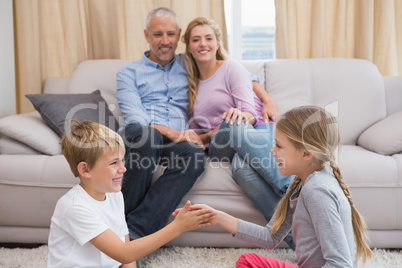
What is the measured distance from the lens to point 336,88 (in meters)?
2.67

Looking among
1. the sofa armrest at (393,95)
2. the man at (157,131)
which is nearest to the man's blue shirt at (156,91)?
the man at (157,131)

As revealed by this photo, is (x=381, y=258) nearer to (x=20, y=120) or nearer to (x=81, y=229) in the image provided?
(x=81, y=229)

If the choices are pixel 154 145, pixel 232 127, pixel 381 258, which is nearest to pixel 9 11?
pixel 154 145

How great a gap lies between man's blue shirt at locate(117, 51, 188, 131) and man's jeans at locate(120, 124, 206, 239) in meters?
0.32

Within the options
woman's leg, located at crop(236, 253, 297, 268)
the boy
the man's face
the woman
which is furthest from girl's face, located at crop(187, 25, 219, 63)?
woman's leg, located at crop(236, 253, 297, 268)

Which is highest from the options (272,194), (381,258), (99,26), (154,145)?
(99,26)

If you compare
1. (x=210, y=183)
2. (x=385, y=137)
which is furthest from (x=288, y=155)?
(x=385, y=137)

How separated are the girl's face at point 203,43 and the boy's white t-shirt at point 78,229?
4.08ft

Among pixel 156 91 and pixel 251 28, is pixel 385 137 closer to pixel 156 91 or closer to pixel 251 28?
pixel 156 91

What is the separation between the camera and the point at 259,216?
2002 millimetres

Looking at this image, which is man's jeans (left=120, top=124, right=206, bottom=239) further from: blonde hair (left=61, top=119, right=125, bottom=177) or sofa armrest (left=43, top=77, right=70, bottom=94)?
sofa armrest (left=43, top=77, right=70, bottom=94)

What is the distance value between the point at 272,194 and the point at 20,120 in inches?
54.8

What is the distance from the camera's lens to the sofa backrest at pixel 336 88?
8.52 feet

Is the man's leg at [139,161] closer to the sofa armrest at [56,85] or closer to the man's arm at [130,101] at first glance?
the man's arm at [130,101]
